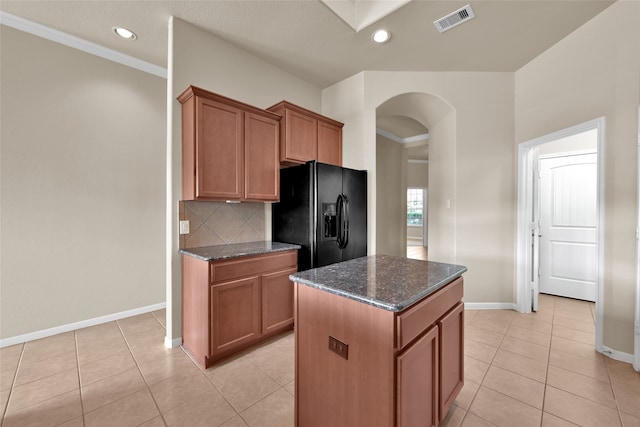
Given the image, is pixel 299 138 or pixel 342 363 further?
pixel 299 138

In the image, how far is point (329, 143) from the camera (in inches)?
135

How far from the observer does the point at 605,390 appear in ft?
6.19

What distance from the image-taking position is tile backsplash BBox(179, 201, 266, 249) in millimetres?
2576

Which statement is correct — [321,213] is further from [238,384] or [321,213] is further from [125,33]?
[125,33]

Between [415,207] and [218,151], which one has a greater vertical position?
[218,151]

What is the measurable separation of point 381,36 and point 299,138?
1.34 m

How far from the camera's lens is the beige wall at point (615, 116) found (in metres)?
2.23

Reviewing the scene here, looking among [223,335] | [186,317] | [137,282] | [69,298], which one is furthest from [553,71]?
[69,298]

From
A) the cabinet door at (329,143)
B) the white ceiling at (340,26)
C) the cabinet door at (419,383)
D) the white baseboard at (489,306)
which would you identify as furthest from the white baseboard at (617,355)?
the cabinet door at (329,143)

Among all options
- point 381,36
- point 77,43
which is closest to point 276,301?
point 381,36

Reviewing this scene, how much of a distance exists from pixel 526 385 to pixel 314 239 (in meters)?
2.01

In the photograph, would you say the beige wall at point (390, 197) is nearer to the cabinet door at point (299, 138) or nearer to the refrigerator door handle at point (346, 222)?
the refrigerator door handle at point (346, 222)

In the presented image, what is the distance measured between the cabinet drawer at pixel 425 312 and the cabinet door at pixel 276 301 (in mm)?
1552

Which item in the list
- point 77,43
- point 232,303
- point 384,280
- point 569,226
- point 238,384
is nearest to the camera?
point 384,280
